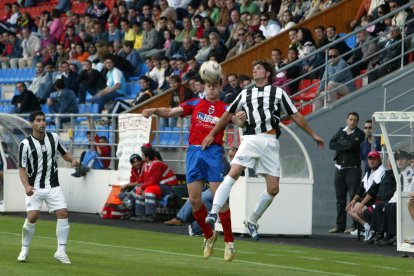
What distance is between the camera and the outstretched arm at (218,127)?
1404 centimetres

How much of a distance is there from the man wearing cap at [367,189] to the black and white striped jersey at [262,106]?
561cm

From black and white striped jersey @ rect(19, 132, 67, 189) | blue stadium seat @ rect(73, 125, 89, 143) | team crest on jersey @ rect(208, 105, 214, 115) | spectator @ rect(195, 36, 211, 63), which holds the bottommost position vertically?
black and white striped jersey @ rect(19, 132, 67, 189)

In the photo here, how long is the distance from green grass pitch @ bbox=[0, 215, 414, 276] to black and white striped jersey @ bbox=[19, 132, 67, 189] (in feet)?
3.19

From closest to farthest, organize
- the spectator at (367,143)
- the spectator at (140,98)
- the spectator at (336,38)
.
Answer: the spectator at (367,143)
the spectator at (336,38)
the spectator at (140,98)

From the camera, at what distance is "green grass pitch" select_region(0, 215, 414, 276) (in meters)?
13.4

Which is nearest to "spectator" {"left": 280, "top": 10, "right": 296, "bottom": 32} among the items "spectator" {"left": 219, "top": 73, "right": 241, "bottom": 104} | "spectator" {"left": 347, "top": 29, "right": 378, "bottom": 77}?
"spectator" {"left": 347, "top": 29, "right": 378, "bottom": 77}

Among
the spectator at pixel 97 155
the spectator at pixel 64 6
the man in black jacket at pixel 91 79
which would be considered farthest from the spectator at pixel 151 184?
the spectator at pixel 64 6

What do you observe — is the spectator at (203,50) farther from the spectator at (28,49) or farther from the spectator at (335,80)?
the spectator at (28,49)

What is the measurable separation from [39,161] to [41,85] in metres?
18.8

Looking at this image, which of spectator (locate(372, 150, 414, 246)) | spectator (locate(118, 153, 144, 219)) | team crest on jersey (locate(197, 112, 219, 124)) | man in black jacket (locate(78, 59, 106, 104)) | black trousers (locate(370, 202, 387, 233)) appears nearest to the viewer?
team crest on jersey (locate(197, 112, 219, 124))

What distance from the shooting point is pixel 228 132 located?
22.5m

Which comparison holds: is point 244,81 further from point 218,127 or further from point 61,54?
point 61,54

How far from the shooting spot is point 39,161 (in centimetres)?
1411

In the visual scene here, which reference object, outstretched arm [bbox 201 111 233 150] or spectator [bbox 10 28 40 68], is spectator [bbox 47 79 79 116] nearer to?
spectator [bbox 10 28 40 68]
